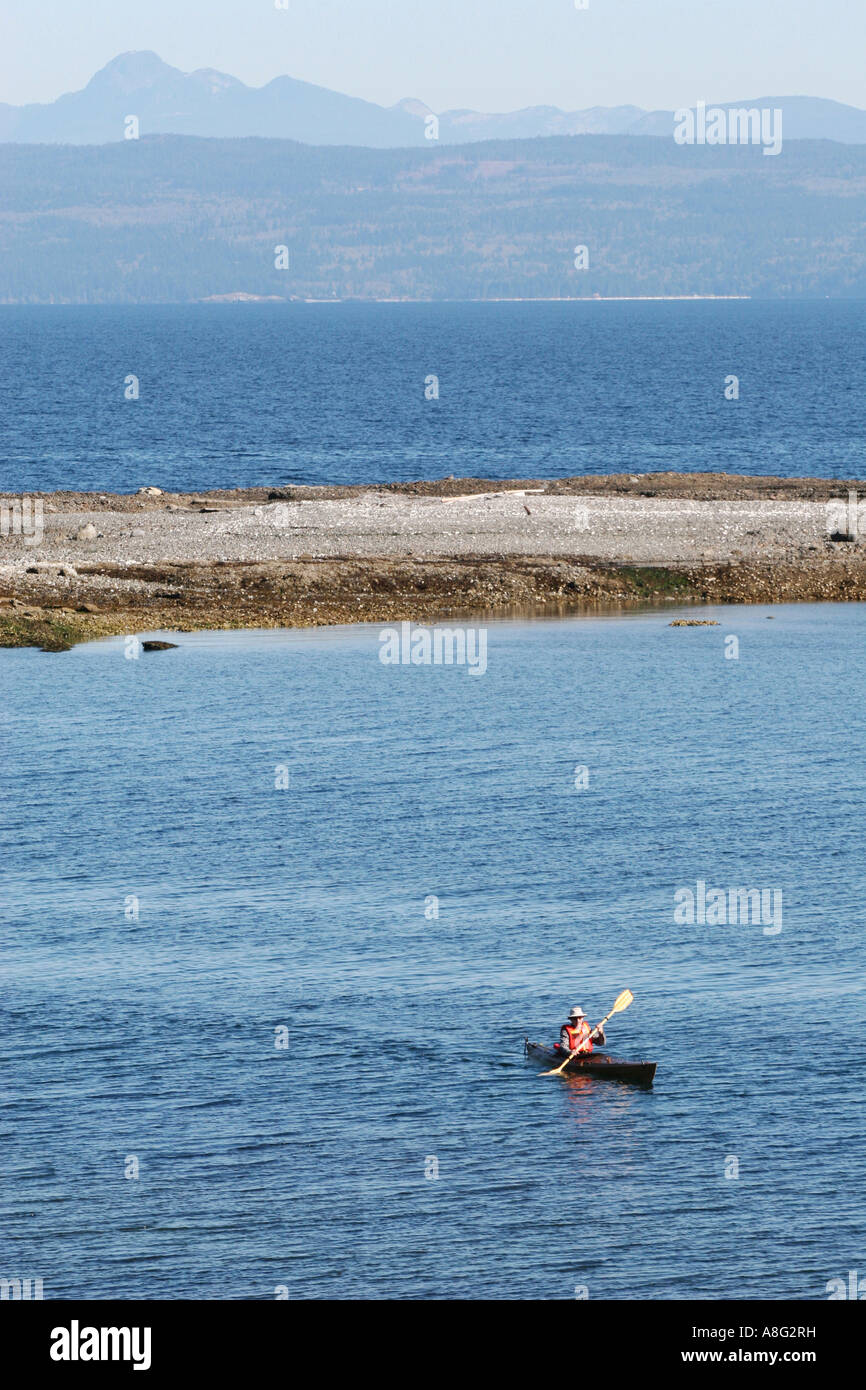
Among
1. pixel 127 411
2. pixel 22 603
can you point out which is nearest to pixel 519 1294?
pixel 22 603

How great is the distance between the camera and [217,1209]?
28.6m

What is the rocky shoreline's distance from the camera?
76000 mm

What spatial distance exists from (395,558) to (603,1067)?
5161cm

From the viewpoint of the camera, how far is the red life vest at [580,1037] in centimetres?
3300

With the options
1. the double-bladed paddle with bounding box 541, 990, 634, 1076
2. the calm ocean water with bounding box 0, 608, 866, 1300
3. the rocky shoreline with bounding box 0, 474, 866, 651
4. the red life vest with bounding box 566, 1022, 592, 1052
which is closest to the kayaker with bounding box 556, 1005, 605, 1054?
the red life vest with bounding box 566, 1022, 592, 1052

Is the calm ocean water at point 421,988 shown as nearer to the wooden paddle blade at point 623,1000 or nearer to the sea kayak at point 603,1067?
the sea kayak at point 603,1067

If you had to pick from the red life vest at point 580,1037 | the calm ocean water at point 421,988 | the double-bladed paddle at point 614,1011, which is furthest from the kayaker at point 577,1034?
the calm ocean water at point 421,988

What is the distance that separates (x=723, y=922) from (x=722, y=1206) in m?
13.7

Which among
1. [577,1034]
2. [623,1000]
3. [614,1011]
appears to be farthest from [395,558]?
[577,1034]

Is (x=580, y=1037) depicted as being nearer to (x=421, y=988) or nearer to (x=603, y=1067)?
(x=603, y=1067)

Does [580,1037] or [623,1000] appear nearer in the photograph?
[580,1037]

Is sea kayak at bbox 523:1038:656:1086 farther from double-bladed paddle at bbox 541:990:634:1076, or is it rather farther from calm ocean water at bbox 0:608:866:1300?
calm ocean water at bbox 0:608:866:1300

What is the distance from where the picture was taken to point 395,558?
82.8 m

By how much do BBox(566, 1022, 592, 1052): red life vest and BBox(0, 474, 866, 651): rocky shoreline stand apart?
140ft
